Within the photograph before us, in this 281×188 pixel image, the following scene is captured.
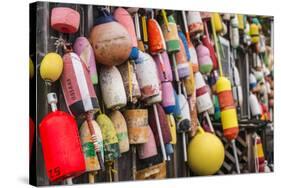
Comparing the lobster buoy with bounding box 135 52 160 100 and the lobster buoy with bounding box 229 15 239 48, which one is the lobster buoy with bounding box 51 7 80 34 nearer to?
→ the lobster buoy with bounding box 135 52 160 100

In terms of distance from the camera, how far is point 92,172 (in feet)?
14.2

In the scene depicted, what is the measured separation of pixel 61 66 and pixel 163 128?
970 millimetres

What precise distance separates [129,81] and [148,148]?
0.51 m

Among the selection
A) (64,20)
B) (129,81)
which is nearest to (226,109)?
(129,81)

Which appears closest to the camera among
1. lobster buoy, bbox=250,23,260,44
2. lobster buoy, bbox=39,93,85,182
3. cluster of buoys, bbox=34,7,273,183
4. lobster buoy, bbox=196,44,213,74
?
lobster buoy, bbox=39,93,85,182

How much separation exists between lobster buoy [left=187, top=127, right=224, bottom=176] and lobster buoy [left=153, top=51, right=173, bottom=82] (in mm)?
537

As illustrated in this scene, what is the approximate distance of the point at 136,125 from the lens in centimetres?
455

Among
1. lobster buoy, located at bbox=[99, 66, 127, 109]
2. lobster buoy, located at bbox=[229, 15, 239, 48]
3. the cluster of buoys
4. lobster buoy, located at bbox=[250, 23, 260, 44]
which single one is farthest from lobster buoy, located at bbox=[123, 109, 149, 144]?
lobster buoy, located at bbox=[250, 23, 260, 44]

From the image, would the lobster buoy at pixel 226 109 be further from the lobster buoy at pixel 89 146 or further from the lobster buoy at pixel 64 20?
the lobster buoy at pixel 64 20

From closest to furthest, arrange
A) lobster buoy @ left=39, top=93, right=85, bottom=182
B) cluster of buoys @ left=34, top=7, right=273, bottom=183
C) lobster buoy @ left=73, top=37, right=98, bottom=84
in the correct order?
lobster buoy @ left=39, top=93, right=85, bottom=182, cluster of buoys @ left=34, top=7, right=273, bottom=183, lobster buoy @ left=73, top=37, right=98, bottom=84

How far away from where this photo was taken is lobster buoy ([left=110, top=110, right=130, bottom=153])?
14.6 ft

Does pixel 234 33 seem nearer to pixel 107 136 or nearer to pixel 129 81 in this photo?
pixel 129 81

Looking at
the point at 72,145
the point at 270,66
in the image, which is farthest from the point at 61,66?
the point at 270,66

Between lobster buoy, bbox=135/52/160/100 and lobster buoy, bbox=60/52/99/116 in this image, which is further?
lobster buoy, bbox=135/52/160/100
